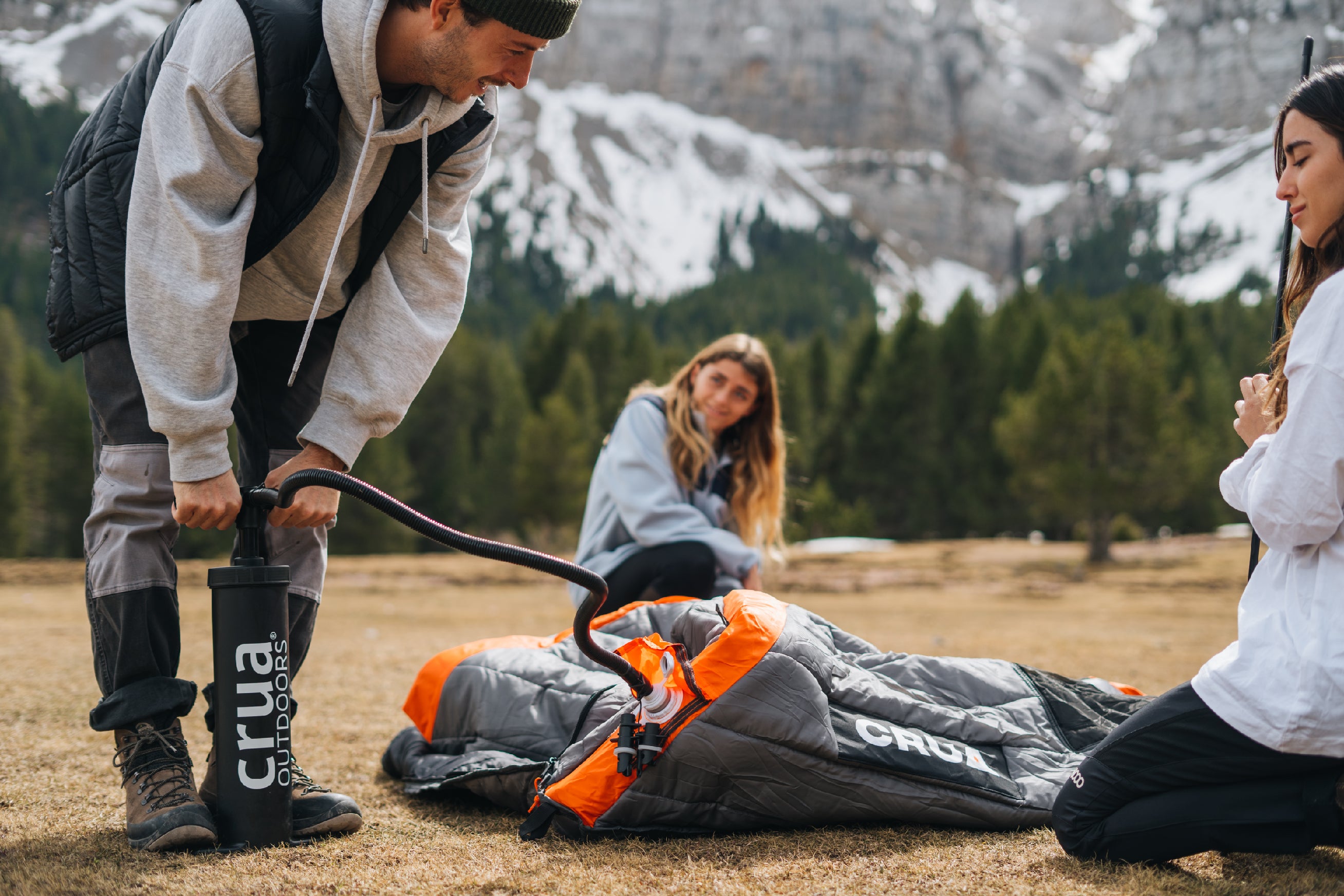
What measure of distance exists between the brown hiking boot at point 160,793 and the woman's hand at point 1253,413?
2254 millimetres

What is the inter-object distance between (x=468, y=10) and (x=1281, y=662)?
198cm

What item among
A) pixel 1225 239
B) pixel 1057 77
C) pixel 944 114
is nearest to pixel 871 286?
pixel 1225 239

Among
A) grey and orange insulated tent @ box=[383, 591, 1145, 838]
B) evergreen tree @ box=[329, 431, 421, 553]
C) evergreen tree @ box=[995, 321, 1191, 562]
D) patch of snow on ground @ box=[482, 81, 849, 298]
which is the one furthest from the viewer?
patch of snow on ground @ box=[482, 81, 849, 298]

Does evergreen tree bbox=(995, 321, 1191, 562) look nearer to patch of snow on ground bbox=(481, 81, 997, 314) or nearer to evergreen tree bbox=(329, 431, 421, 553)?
evergreen tree bbox=(329, 431, 421, 553)

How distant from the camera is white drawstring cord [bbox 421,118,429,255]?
2.25 meters

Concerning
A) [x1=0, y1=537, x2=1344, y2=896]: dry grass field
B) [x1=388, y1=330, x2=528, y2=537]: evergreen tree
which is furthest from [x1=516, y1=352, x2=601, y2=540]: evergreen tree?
[x1=0, y1=537, x2=1344, y2=896]: dry grass field

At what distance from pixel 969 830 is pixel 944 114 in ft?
465

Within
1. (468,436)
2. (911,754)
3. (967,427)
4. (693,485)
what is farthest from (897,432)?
(911,754)

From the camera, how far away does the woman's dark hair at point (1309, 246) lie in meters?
1.89

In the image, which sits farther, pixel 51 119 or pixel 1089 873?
pixel 51 119

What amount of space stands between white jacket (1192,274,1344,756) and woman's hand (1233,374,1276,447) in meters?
0.25

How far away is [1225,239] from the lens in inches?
3809

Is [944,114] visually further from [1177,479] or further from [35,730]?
[35,730]

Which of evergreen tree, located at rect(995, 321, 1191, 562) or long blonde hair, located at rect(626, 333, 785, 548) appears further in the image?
evergreen tree, located at rect(995, 321, 1191, 562)
